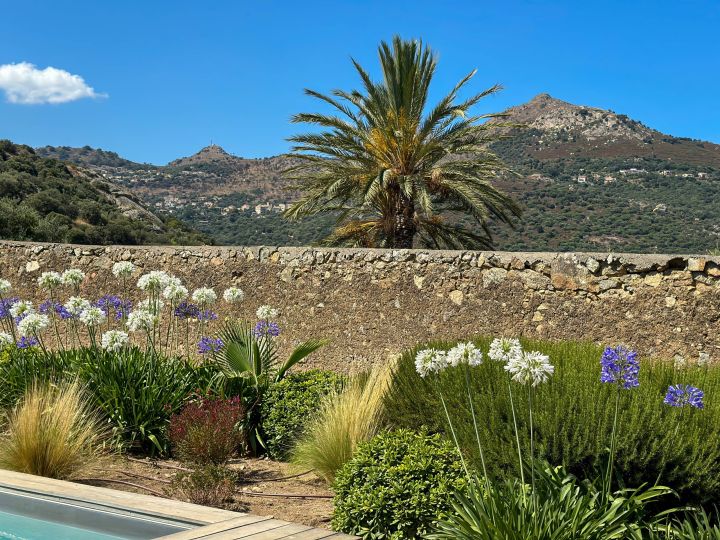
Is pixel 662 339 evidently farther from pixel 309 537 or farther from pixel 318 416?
pixel 309 537

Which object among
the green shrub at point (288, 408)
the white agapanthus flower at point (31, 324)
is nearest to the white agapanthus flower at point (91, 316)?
the white agapanthus flower at point (31, 324)

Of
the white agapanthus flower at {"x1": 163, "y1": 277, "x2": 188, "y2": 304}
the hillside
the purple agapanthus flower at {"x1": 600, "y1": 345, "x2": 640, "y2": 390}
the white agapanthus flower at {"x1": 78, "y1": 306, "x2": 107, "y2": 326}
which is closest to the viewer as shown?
the purple agapanthus flower at {"x1": 600, "y1": 345, "x2": 640, "y2": 390}

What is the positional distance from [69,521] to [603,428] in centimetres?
324

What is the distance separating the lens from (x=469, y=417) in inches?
213

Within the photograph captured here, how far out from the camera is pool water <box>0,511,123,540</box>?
4.44 meters

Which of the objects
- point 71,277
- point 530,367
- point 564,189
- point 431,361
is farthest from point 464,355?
point 564,189

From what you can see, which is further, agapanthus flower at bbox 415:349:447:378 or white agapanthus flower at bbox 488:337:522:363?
agapanthus flower at bbox 415:349:447:378

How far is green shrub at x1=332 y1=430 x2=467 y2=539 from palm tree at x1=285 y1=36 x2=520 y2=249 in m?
10.2

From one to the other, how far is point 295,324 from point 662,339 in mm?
4249

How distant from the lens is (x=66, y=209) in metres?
26.8

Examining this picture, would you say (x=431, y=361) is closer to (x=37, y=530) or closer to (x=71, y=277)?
(x=37, y=530)

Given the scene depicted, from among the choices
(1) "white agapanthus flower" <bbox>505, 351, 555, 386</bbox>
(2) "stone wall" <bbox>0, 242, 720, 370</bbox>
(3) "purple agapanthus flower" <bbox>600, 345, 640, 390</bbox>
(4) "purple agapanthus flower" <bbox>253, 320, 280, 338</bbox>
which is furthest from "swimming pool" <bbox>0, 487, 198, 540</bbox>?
(2) "stone wall" <bbox>0, 242, 720, 370</bbox>

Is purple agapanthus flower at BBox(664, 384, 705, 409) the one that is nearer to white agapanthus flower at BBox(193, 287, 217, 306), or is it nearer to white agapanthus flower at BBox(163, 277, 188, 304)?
white agapanthus flower at BBox(163, 277, 188, 304)

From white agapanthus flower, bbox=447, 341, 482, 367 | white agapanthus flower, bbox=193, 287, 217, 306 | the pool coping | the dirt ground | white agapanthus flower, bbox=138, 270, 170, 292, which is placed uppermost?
white agapanthus flower, bbox=138, 270, 170, 292
